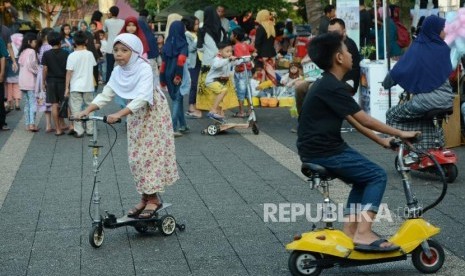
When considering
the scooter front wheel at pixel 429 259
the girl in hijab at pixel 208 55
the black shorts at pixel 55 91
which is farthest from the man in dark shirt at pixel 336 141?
the girl in hijab at pixel 208 55

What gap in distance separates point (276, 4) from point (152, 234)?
22.2 meters

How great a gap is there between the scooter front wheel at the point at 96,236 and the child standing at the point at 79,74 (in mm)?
7366

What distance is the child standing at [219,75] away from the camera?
15.4 m

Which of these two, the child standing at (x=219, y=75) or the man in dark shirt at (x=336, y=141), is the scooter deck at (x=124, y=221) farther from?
the child standing at (x=219, y=75)

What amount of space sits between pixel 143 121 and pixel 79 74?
24.0 feet

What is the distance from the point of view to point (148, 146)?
8.13 meters

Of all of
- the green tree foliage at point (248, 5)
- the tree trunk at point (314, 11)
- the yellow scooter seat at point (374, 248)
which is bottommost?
the yellow scooter seat at point (374, 248)

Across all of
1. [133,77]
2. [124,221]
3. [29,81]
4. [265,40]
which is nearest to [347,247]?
[124,221]

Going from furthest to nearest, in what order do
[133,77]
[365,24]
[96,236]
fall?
[365,24] < [133,77] < [96,236]

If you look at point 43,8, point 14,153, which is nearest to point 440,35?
point 14,153

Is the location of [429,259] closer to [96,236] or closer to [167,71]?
[96,236]

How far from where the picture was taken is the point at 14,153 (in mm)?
13906

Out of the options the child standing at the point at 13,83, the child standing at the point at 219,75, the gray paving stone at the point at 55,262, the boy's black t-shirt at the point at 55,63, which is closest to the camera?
the gray paving stone at the point at 55,262

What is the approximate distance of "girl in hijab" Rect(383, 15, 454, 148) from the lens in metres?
10.5
